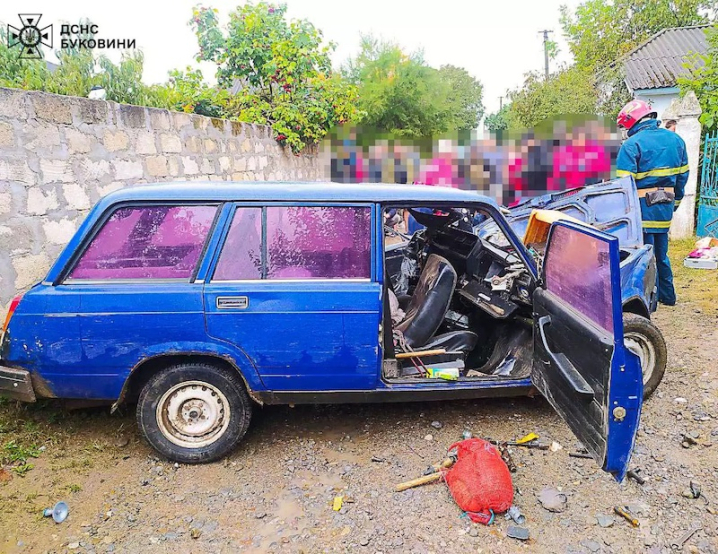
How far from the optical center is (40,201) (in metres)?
4.11

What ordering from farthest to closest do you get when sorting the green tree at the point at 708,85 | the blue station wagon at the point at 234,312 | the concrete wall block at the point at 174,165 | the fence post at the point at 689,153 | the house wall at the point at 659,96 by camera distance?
the house wall at the point at 659,96 → the fence post at the point at 689,153 → the green tree at the point at 708,85 → the concrete wall block at the point at 174,165 → the blue station wagon at the point at 234,312

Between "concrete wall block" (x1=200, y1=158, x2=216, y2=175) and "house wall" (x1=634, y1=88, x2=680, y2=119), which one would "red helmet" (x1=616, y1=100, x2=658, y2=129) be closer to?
"concrete wall block" (x1=200, y1=158, x2=216, y2=175)

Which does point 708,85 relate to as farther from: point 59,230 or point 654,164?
point 59,230

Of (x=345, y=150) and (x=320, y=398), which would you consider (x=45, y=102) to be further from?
(x=345, y=150)

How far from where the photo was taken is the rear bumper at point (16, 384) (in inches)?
117

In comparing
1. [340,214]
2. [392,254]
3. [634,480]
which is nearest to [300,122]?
[392,254]

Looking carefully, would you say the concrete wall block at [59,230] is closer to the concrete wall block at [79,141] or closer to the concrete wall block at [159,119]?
the concrete wall block at [79,141]

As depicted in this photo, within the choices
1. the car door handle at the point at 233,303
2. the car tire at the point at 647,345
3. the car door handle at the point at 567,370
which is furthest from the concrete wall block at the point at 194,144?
the car tire at the point at 647,345

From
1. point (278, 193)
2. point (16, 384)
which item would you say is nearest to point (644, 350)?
point (278, 193)

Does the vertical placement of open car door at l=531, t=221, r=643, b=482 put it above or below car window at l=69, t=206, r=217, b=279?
below

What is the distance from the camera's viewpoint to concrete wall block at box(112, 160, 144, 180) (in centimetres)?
500

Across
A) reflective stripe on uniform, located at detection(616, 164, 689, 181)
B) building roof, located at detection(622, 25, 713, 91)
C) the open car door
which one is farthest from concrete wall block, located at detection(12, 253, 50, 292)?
building roof, located at detection(622, 25, 713, 91)

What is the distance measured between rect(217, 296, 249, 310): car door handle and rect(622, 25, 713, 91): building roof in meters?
15.7

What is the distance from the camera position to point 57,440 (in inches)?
131
